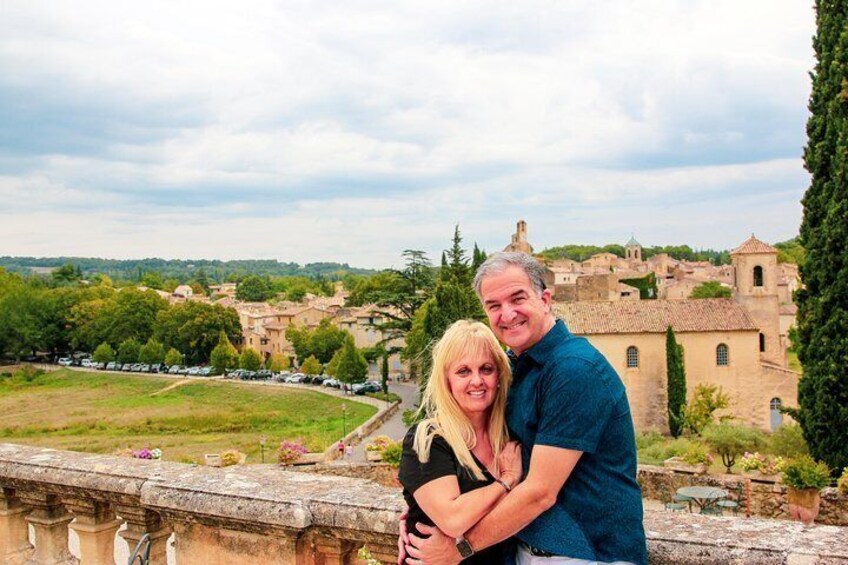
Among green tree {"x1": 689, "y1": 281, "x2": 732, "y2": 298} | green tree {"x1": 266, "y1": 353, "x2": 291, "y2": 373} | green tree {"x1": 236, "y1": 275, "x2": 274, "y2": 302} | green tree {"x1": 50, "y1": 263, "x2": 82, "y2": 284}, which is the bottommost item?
green tree {"x1": 266, "y1": 353, "x2": 291, "y2": 373}

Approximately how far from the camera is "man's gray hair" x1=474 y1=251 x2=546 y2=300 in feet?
9.43

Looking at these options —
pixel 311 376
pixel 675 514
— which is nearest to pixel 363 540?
pixel 675 514

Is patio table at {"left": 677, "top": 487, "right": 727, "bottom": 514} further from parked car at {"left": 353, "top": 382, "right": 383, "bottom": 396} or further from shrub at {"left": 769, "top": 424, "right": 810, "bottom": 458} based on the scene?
parked car at {"left": 353, "top": 382, "right": 383, "bottom": 396}

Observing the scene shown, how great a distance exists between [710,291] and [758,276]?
162ft

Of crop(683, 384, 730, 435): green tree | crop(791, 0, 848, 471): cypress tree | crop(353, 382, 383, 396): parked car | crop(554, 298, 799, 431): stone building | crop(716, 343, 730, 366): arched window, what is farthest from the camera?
crop(353, 382, 383, 396): parked car

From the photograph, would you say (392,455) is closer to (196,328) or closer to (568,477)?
(568,477)

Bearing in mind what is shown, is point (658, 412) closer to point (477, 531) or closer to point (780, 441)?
point (780, 441)

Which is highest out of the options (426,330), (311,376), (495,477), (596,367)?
(596,367)

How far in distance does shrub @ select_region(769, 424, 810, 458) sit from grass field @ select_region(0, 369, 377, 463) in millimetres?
21398

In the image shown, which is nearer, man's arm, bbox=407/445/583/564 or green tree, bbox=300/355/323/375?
man's arm, bbox=407/445/583/564

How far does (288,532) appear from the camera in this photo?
332 cm

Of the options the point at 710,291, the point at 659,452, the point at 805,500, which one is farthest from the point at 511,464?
the point at 710,291

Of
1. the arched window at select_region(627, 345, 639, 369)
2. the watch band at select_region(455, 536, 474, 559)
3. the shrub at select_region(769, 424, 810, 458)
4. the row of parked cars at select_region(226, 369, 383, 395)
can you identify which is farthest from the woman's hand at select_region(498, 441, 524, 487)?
the row of parked cars at select_region(226, 369, 383, 395)

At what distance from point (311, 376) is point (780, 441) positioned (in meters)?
55.4
